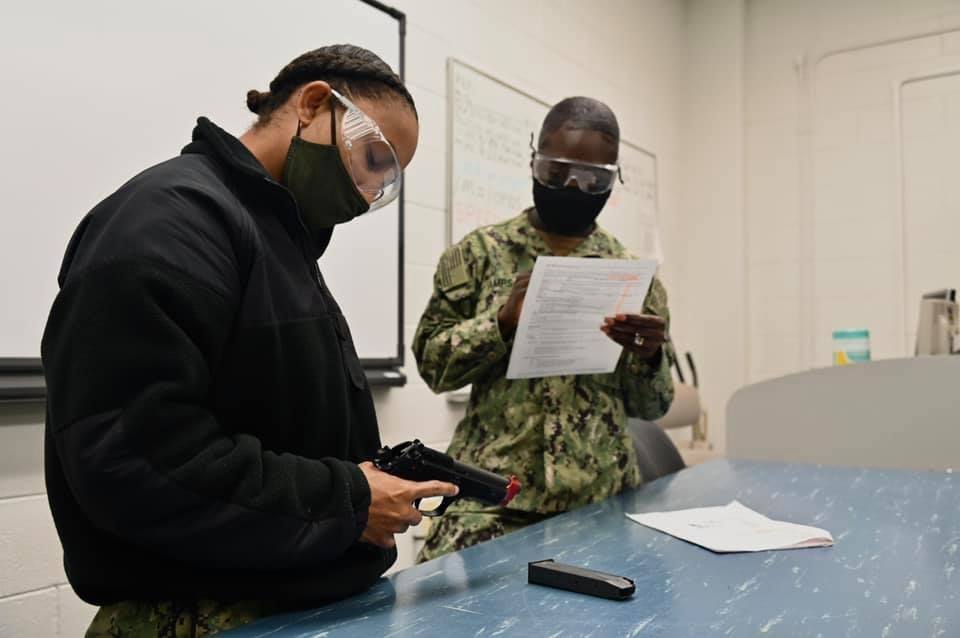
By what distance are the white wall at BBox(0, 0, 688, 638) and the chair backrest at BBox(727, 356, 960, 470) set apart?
96 cm

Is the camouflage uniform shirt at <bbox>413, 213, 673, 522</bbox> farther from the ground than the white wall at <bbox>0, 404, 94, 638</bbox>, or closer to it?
farther from the ground

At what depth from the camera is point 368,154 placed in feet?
3.31

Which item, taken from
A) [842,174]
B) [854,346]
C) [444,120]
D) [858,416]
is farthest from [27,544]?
[842,174]

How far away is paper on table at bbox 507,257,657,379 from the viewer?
1.40 metres

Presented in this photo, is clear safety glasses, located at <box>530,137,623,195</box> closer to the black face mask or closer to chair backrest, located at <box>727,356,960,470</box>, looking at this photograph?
the black face mask

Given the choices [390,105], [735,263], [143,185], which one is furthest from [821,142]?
[143,185]

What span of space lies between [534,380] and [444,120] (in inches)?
54.6

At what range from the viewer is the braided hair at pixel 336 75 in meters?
1.00

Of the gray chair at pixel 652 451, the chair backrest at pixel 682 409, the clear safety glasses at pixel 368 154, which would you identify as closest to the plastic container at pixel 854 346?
the chair backrest at pixel 682 409

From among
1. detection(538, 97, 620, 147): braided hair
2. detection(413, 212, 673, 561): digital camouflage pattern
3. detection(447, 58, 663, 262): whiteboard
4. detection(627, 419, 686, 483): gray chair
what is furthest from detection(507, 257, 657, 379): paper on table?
detection(447, 58, 663, 262): whiteboard

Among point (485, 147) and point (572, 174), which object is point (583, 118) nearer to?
point (572, 174)

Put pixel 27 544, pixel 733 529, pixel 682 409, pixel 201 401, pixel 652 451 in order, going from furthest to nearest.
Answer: pixel 682 409 < pixel 652 451 < pixel 27 544 < pixel 733 529 < pixel 201 401

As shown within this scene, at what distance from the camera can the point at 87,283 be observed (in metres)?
0.73

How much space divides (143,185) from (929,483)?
68.8 inches
